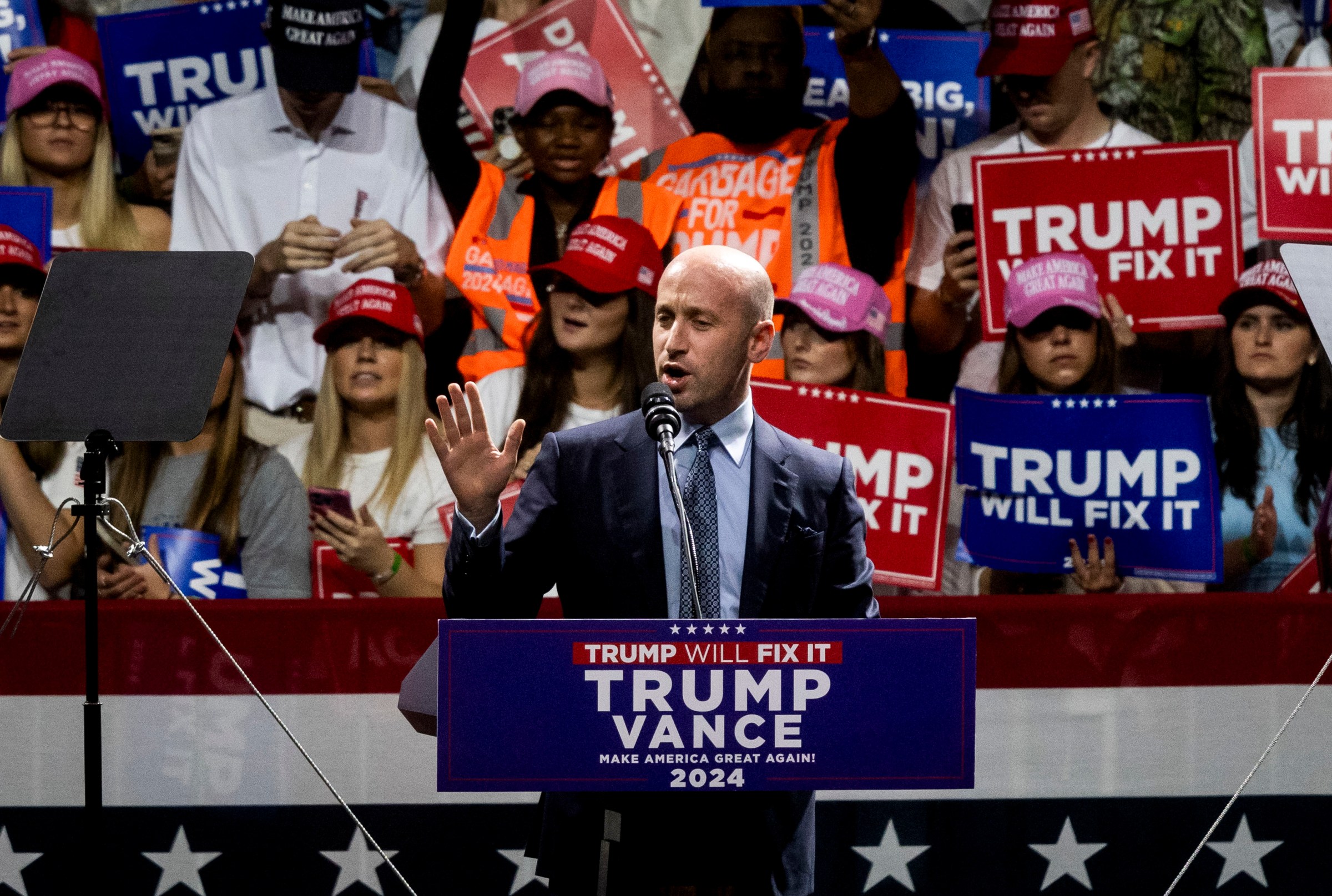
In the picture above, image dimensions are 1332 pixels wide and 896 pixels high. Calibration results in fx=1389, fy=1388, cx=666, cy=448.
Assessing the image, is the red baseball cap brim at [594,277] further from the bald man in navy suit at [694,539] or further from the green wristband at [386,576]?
the bald man in navy suit at [694,539]

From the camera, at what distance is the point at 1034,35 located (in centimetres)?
369

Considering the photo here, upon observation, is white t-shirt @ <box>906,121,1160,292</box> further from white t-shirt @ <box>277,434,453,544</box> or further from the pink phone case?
the pink phone case

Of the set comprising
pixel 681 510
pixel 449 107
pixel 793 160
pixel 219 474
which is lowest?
pixel 681 510

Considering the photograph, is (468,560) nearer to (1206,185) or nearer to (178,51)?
(178,51)

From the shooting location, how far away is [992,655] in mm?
3100

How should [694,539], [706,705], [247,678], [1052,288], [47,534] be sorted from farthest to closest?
[1052,288] < [47,534] < [247,678] < [694,539] < [706,705]

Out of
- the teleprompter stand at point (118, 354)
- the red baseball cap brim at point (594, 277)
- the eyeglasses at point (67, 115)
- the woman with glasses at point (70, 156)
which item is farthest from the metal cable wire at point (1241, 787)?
the eyeglasses at point (67, 115)

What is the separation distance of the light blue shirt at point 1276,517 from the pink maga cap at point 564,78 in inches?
77.2

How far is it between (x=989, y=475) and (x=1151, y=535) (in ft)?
1.42

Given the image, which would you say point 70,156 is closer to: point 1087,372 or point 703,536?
point 703,536

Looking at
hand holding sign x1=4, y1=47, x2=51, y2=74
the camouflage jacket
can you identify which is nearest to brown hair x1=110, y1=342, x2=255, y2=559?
hand holding sign x1=4, y1=47, x2=51, y2=74

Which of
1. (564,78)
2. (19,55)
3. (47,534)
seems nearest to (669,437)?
(564,78)

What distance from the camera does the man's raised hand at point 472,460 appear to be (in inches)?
64.1

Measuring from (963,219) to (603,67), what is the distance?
104 centimetres
